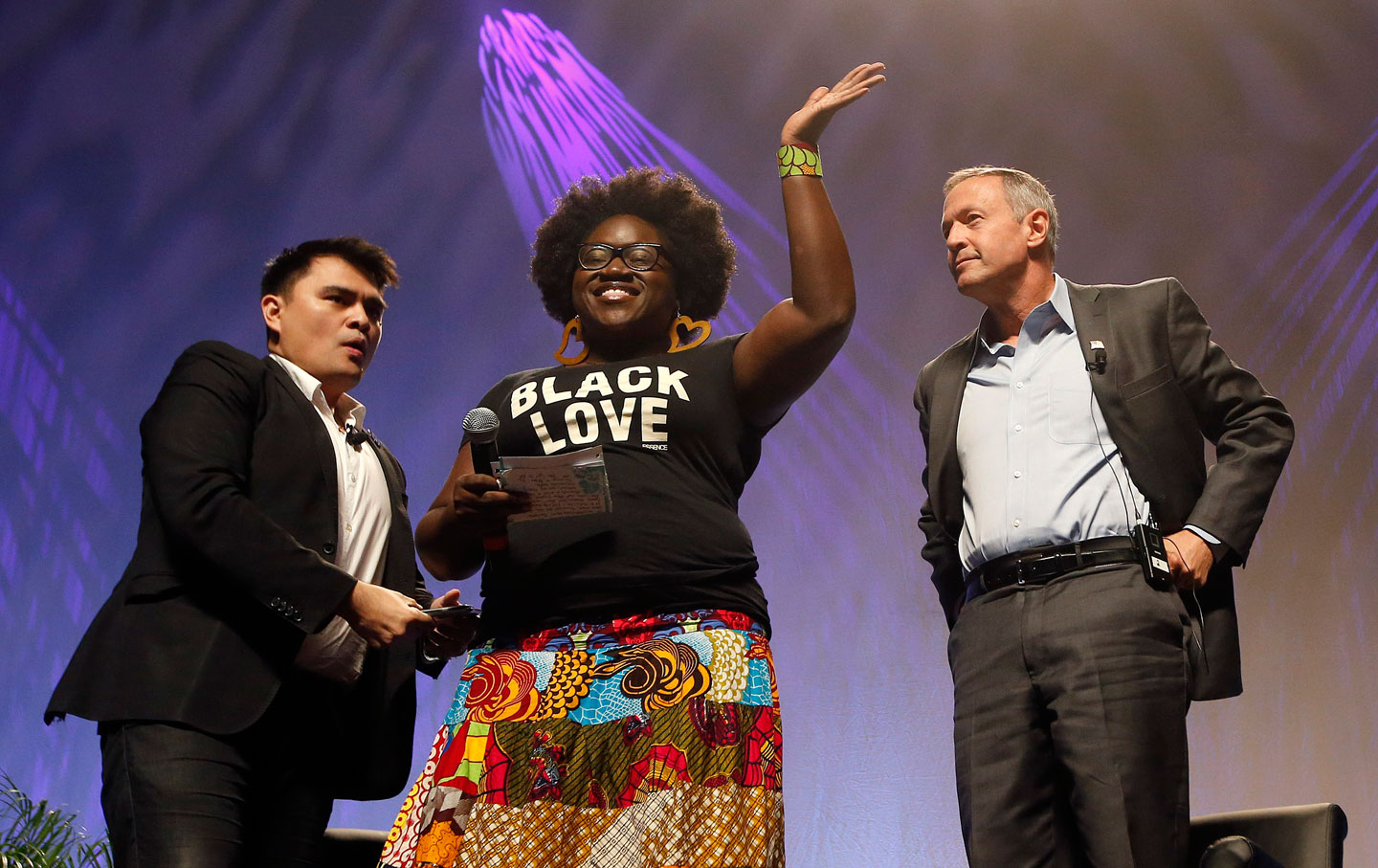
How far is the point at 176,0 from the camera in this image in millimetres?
5930

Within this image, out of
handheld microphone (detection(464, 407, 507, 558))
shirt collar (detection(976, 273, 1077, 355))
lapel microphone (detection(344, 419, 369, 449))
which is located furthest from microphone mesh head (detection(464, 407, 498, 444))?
shirt collar (detection(976, 273, 1077, 355))

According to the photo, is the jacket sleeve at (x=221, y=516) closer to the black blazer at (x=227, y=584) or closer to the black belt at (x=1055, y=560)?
the black blazer at (x=227, y=584)

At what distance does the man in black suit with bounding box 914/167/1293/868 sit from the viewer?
199 cm

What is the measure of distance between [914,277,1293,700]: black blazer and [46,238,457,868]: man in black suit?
1.16 metres

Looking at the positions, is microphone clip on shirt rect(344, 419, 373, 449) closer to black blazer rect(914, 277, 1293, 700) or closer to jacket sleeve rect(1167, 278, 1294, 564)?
black blazer rect(914, 277, 1293, 700)

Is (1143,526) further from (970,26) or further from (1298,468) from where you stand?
(970,26)

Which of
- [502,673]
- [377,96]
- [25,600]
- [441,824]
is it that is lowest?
[441,824]

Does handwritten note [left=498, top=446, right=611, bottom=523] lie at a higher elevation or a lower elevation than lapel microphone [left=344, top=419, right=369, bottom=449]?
lower

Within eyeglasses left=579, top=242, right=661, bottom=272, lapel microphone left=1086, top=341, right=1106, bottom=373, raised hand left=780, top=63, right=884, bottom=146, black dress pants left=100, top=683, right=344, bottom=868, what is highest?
raised hand left=780, top=63, right=884, bottom=146

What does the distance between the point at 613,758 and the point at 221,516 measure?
76 cm

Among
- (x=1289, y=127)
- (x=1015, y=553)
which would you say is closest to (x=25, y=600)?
(x=1015, y=553)

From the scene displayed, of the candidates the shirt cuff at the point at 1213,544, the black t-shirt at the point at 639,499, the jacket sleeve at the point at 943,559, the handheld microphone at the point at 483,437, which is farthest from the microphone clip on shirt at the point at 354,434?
the shirt cuff at the point at 1213,544

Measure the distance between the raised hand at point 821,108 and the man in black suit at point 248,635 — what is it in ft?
3.42

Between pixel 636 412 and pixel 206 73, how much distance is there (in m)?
4.75
